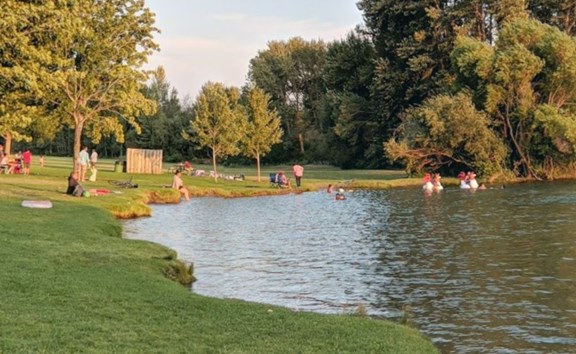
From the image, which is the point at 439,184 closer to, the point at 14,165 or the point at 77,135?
the point at 77,135

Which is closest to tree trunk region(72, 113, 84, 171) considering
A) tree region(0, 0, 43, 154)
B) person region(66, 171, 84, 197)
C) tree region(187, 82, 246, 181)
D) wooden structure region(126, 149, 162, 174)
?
person region(66, 171, 84, 197)

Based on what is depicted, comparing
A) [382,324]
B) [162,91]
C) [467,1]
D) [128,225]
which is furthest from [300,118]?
[382,324]

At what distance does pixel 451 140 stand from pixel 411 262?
3953cm

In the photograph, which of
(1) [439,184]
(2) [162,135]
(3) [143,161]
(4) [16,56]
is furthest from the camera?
(2) [162,135]

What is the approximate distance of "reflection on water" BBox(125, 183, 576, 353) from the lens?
12578 millimetres

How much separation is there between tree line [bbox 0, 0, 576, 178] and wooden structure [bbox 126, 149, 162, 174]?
4.41 meters

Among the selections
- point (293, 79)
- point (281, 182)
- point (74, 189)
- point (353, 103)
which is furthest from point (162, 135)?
point (74, 189)

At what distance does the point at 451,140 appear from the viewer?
56.9 m

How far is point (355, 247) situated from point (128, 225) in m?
9.89

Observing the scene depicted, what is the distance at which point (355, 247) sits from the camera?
74.1ft

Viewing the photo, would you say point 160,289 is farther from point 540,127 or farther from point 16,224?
point 540,127

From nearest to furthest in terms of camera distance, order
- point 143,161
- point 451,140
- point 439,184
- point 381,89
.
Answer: point 439,184 < point 451,140 < point 143,161 < point 381,89

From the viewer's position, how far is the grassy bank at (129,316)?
813 centimetres

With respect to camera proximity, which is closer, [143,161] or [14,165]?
[14,165]
